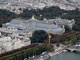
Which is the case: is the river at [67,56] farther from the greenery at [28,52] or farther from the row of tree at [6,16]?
the row of tree at [6,16]

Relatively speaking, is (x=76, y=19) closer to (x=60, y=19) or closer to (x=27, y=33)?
(x=60, y=19)

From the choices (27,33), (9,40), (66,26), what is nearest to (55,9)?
(66,26)

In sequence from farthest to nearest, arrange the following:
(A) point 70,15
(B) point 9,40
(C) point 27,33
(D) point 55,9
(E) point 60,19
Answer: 1. (D) point 55,9
2. (A) point 70,15
3. (E) point 60,19
4. (C) point 27,33
5. (B) point 9,40

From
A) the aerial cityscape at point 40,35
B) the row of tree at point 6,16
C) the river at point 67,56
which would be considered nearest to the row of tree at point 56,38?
the aerial cityscape at point 40,35

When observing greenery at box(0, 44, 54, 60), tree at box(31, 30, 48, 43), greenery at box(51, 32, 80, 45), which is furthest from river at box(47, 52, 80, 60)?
tree at box(31, 30, 48, 43)

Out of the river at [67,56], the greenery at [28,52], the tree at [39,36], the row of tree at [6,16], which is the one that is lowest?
the river at [67,56]

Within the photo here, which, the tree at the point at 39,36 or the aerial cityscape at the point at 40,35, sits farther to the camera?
the tree at the point at 39,36

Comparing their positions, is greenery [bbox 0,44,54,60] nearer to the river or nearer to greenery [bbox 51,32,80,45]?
the river

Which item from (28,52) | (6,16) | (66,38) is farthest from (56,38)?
(6,16)
